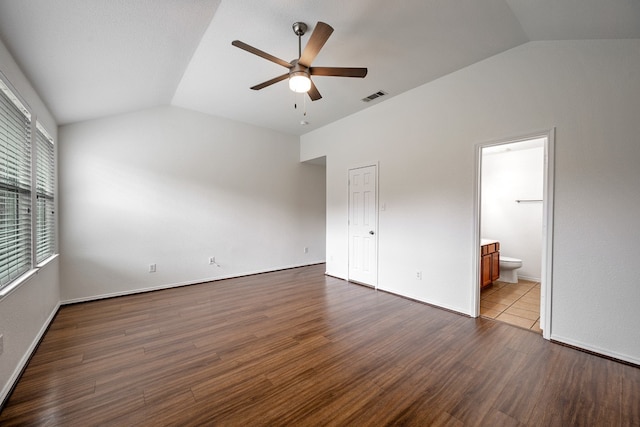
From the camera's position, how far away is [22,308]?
85.0 inches

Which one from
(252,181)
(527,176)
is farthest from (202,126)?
(527,176)

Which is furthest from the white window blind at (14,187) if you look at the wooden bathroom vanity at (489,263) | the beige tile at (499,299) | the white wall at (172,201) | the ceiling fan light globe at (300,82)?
the beige tile at (499,299)

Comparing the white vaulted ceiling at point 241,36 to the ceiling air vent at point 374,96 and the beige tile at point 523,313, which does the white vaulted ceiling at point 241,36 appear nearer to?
the ceiling air vent at point 374,96

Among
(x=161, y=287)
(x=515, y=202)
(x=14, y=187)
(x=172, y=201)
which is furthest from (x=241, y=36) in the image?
(x=515, y=202)

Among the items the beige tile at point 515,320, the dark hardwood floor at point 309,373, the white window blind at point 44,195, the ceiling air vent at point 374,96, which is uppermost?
the ceiling air vent at point 374,96

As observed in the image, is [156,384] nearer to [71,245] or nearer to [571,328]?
[71,245]

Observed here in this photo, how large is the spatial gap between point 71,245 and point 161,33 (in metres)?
3.11

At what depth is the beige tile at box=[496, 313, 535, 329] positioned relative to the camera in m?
2.94

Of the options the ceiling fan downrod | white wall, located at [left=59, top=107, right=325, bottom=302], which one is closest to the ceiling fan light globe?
the ceiling fan downrod

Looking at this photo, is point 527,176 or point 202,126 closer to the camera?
point 202,126

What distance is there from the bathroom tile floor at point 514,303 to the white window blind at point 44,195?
16.9 feet

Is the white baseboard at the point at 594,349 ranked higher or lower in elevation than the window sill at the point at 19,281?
lower

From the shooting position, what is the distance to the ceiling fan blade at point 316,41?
189cm

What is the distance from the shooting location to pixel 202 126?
4.67 metres
